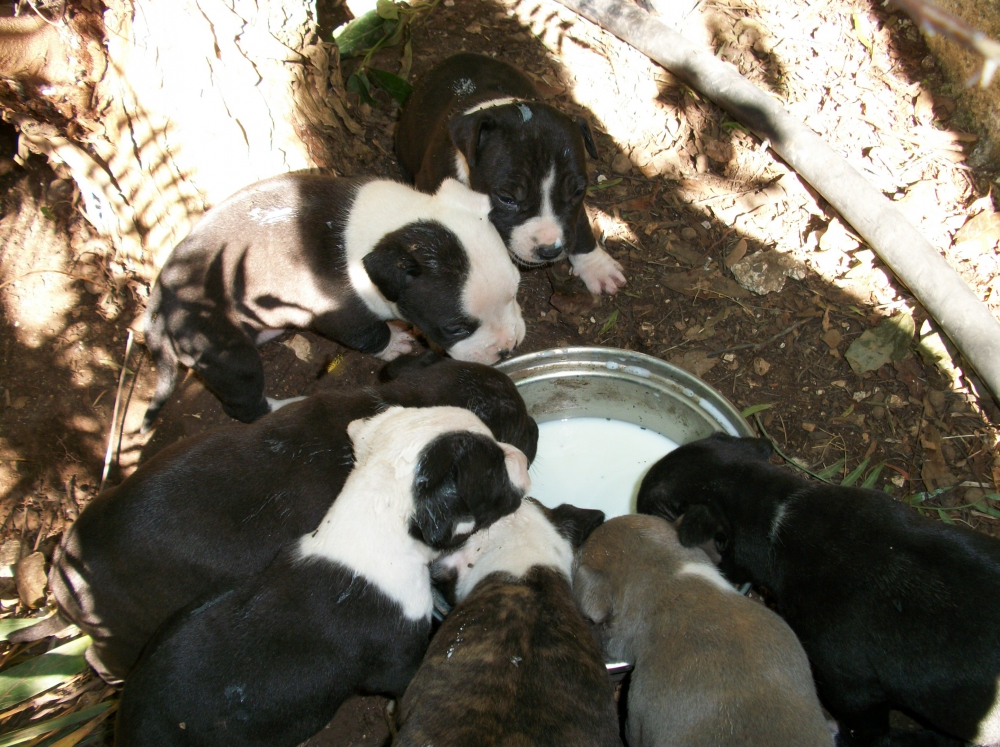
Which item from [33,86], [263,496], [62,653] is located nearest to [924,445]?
[263,496]

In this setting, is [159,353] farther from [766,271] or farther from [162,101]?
[766,271]

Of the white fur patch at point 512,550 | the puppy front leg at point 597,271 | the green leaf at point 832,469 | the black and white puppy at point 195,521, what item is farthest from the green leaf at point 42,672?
the green leaf at point 832,469

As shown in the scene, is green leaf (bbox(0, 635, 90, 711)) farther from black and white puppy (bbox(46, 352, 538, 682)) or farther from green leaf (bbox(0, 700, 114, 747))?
black and white puppy (bbox(46, 352, 538, 682))

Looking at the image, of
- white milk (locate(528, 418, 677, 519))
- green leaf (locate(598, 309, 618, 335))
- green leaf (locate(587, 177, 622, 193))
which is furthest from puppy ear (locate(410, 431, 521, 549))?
green leaf (locate(587, 177, 622, 193))

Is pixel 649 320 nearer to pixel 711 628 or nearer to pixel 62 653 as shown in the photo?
pixel 711 628

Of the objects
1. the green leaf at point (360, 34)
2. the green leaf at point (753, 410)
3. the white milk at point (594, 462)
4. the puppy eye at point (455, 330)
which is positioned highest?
the green leaf at point (360, 34)

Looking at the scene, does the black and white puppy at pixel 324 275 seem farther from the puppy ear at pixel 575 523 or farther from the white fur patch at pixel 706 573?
the white fur patch at pixel 706 573

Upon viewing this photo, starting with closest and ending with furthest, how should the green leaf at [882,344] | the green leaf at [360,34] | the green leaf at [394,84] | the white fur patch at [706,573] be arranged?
1. the white fur patch at [706,573]
2. the green leaf at [882,344]
3. the green leaf at [394,84]
4. the green leaf at [360,34]
